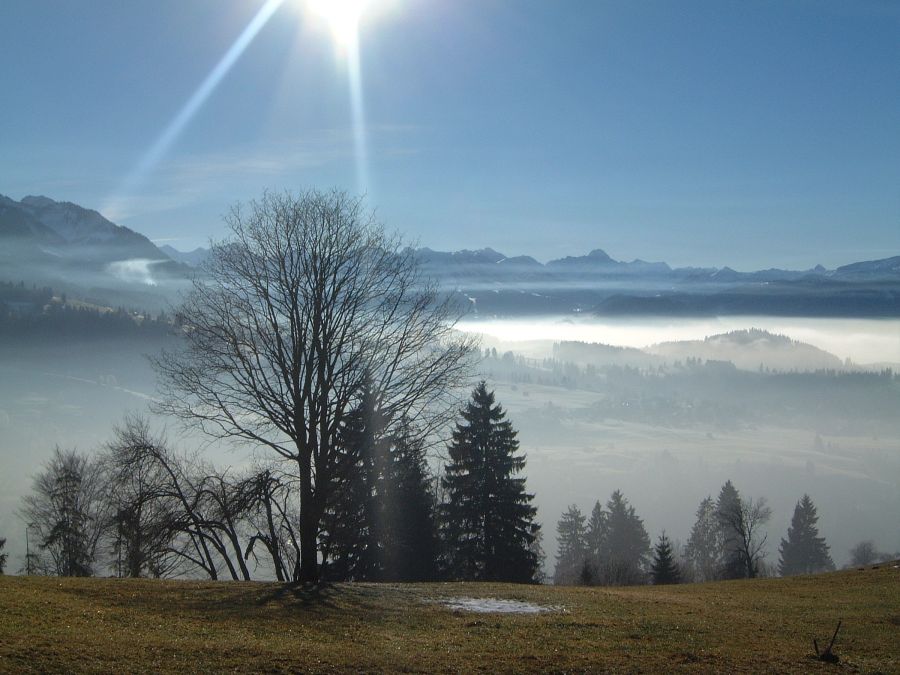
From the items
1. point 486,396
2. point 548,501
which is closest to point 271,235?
point 486,396

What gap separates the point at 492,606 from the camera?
1677 centimetres

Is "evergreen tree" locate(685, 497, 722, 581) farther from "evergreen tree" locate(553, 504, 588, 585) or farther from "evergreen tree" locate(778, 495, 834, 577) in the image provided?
"evergreen tree" locate(553, 504, 588, 585)

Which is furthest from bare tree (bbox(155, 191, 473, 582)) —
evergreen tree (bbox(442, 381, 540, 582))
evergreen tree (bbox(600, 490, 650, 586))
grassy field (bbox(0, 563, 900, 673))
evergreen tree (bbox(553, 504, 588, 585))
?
evergreen tree (bbox(553, 504, 588, 585))

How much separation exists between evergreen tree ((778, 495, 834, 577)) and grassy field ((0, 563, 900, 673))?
74903 millimetres

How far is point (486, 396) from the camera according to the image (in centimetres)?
3638

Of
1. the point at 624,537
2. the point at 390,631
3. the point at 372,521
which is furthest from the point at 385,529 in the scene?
the point at 624,537

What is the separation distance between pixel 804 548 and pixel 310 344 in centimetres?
8448

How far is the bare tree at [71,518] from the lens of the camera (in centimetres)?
3547

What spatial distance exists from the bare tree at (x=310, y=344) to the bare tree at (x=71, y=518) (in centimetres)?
1833

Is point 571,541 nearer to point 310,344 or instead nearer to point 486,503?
point 486,503

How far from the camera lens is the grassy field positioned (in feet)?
34.1

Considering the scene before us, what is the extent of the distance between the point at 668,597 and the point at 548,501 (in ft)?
411

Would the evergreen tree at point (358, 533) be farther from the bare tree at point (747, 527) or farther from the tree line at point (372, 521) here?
the bare tree at point (747, 527)

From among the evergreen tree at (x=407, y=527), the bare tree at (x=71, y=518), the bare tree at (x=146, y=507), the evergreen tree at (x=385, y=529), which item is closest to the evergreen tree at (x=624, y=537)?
the evergreen tree at (x=407, y=527)
